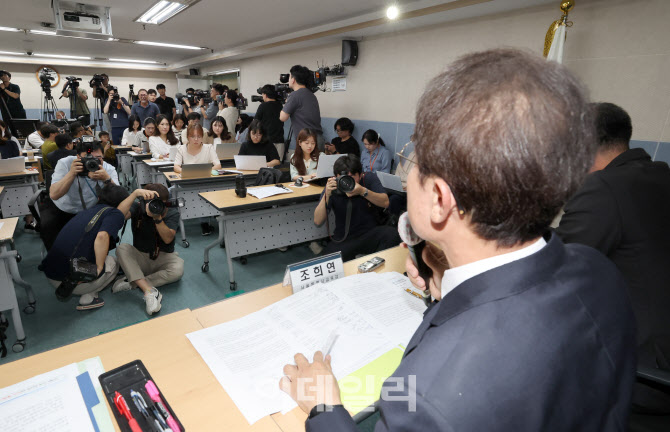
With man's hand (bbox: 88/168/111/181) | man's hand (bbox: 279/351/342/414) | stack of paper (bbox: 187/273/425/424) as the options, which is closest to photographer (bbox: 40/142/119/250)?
man's hand (bbox: 88/168/111/181)

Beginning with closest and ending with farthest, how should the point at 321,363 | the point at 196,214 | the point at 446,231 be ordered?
the point at 446,231 → the point at 321,363 → the point at 196,214

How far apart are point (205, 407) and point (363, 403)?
0.36m

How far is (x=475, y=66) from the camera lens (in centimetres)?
46

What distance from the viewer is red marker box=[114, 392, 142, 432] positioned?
0.68 m

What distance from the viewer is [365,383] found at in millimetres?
811

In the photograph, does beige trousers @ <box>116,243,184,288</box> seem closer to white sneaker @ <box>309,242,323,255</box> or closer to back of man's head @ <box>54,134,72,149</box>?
white sneaker @ <box>309,242,323,255</box>

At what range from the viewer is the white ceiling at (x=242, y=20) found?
3.77m

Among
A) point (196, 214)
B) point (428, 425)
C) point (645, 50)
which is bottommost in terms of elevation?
point (196, 214)

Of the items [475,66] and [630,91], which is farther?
[630,91]

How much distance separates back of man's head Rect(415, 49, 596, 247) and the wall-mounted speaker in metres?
5.08

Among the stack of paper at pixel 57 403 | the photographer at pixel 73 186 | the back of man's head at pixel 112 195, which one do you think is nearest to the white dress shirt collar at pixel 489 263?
the stack of paper at pixel 57 403

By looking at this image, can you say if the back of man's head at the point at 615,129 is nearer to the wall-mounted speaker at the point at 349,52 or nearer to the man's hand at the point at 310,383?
the man's hand at the point at 310,383

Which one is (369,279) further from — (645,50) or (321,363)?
(645,50)

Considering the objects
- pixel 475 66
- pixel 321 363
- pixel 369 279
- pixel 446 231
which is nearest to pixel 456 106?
pixel 475 66
